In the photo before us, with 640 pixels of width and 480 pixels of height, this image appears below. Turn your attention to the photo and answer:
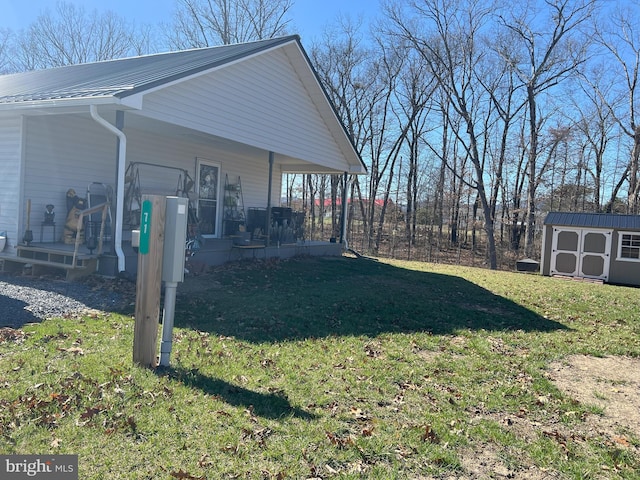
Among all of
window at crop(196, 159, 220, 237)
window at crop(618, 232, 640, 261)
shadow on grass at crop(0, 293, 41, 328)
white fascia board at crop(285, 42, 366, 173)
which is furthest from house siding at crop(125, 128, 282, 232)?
window at crop(618, 232, 640, 261)

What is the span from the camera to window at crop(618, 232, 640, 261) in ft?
51.2

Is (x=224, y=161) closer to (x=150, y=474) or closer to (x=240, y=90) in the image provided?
(x=240, y=90)

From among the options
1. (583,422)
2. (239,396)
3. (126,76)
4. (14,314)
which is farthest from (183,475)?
(126,76)

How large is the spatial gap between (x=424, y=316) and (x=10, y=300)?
557cm

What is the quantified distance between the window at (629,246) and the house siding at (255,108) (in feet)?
33.3

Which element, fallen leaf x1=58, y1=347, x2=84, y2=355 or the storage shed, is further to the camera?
the storage shed

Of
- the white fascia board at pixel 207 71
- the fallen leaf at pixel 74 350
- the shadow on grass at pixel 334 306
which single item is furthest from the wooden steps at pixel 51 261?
the fallen leaf at pixel 74 350

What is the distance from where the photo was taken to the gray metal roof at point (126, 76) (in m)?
7.54

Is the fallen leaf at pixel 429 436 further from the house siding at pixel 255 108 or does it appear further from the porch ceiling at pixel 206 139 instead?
the porch ceiling at pixel 206 139

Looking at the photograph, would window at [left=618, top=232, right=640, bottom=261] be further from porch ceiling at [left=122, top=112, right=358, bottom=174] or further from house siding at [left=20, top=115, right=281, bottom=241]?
house siding at [left=20, top=115, right=281, bottom=241]

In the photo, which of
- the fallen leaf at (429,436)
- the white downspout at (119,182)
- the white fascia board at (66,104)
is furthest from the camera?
the white downspout at (119,182)

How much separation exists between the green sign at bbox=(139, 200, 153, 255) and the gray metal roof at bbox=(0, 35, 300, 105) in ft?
12.8

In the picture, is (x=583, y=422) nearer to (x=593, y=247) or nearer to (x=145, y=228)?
(x=145, y=228)

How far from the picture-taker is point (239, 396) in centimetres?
367
